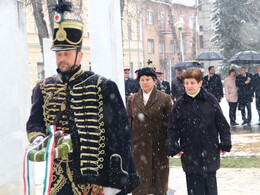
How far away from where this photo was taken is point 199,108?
572cm

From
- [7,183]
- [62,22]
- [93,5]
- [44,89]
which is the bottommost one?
[7,183]

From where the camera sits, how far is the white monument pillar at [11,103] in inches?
248

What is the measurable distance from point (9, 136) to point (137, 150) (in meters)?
1.67

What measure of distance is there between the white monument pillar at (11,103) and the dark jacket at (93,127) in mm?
2452

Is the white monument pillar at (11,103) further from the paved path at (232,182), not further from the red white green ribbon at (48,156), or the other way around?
the red white green ribbon at (48,156)

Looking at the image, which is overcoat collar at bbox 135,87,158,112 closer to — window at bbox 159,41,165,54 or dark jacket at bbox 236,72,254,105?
dark jacket at bbox 236,72,254,105

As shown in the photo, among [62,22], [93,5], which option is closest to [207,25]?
[93,5]

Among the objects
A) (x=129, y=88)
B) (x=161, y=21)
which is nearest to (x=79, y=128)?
(x=129, y=88)

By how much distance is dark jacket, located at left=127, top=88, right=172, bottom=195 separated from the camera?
6.54 m

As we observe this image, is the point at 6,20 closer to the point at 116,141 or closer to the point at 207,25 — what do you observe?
the point at 116,141

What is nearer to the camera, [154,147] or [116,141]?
[116,141]

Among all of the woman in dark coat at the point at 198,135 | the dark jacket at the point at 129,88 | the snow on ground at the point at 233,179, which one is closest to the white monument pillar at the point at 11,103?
the snow on ground at the point at 233,179

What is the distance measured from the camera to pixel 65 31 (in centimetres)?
393

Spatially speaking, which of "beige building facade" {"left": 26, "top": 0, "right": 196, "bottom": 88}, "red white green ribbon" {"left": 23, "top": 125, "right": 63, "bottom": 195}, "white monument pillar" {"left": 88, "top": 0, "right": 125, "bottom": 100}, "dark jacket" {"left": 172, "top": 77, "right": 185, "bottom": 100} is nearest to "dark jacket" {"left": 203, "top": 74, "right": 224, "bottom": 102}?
"dark jacket" {"left": 172, "top": 77, "right": 185, "bottom": 100}
